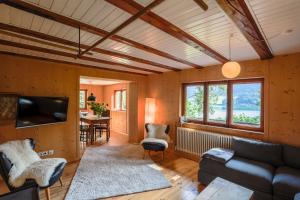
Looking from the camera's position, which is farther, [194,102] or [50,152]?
[194,102]

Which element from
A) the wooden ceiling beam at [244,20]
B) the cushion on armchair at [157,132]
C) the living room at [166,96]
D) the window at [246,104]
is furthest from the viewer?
the cushion on armchair at [157,132]

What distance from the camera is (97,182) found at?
2932 millimetres

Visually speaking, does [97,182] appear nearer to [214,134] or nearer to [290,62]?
[214,134]

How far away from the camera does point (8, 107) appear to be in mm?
3055

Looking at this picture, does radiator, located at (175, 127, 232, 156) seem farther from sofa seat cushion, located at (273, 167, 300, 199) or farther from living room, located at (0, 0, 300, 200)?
sofa seat cushion, located at (273, 167, 300, 199)

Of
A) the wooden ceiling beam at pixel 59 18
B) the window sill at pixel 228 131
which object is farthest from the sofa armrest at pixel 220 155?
the wooden ceiling beam at pixel 59 18

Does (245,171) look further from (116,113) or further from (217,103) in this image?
(116,113)

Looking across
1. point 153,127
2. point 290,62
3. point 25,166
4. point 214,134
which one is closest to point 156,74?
point 153,127

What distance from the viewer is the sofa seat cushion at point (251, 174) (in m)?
2.34

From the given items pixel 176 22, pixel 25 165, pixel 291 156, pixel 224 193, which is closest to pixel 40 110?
pixel 25 165

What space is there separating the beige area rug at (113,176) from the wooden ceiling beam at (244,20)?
2717 millimetres

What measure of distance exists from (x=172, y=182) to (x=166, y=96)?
2.62m

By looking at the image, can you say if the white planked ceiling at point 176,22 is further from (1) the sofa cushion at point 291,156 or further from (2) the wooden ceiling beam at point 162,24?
(1) the sofa cushion at point 291,156

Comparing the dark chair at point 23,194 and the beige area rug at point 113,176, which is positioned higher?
the dark chair at point 23,194
